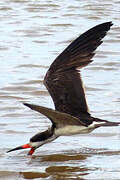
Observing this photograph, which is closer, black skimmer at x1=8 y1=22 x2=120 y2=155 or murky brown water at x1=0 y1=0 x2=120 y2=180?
murky brown water at x1=0 y1=0 x2=120 y2=180

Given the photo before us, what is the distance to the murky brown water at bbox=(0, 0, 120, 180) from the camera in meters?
7.84

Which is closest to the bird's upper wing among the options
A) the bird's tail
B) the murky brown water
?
the bird's tail

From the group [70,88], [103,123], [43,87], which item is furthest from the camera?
[43,87]

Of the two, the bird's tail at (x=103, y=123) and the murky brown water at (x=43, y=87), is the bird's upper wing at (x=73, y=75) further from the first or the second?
the murky brown water at (x=43, y=87)

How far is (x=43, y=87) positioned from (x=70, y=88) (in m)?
2.80

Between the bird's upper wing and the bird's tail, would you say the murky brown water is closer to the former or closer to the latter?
the bird's tail

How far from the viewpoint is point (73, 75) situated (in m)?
8.38

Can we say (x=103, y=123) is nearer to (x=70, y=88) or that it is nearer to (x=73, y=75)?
(x=70, y=88)

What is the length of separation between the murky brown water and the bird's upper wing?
505 mm

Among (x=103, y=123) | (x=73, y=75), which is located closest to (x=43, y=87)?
(x=73, y=75)

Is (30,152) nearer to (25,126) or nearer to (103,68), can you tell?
(25,126)

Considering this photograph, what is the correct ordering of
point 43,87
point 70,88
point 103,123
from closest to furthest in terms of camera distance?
point 103,123 → point 70,88 → point 43,87

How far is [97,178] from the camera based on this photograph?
23.9 feet

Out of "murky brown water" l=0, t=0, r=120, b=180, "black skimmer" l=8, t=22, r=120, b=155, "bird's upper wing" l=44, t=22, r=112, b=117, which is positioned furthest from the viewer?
"bird's upper wing" l=44, t=22, r=112, b=117
